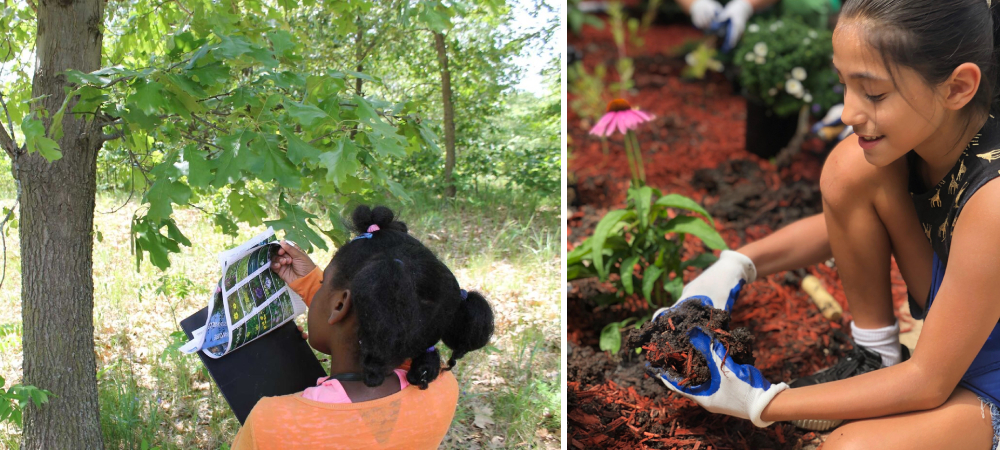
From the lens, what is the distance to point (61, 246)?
2016 millimetres

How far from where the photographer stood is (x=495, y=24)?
5.56 m

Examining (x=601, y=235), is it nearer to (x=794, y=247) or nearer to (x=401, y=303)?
(x=794, y=247)

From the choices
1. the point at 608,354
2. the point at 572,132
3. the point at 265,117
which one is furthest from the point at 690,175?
the point at 265,117

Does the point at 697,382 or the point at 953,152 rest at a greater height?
the point at 953,152

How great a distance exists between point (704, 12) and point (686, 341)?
2.92 meters

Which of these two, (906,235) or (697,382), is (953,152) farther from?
(697,382)

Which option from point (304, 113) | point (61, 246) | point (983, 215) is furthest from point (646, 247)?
point (61, 246)

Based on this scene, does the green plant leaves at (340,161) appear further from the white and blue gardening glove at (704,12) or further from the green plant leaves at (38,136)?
the white and blue gardening glove at (704,12)

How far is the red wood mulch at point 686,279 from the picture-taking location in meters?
1.93

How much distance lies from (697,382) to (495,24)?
439 cm

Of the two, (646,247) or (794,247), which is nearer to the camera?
(794,247)

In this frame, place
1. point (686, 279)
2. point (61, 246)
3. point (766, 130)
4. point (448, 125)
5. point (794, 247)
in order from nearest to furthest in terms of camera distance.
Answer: point (61, 246) < point (794, 247) < point (686, 279) < point (766, 130) < point (448, 125)

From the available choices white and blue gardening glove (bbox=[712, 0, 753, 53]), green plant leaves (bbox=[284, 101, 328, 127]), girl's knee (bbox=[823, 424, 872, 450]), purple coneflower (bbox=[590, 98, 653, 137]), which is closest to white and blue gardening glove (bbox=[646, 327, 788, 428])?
girl's knee (bbox=[823, 424, 872, 450])

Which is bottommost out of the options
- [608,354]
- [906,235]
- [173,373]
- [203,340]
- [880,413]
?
[173,373]
